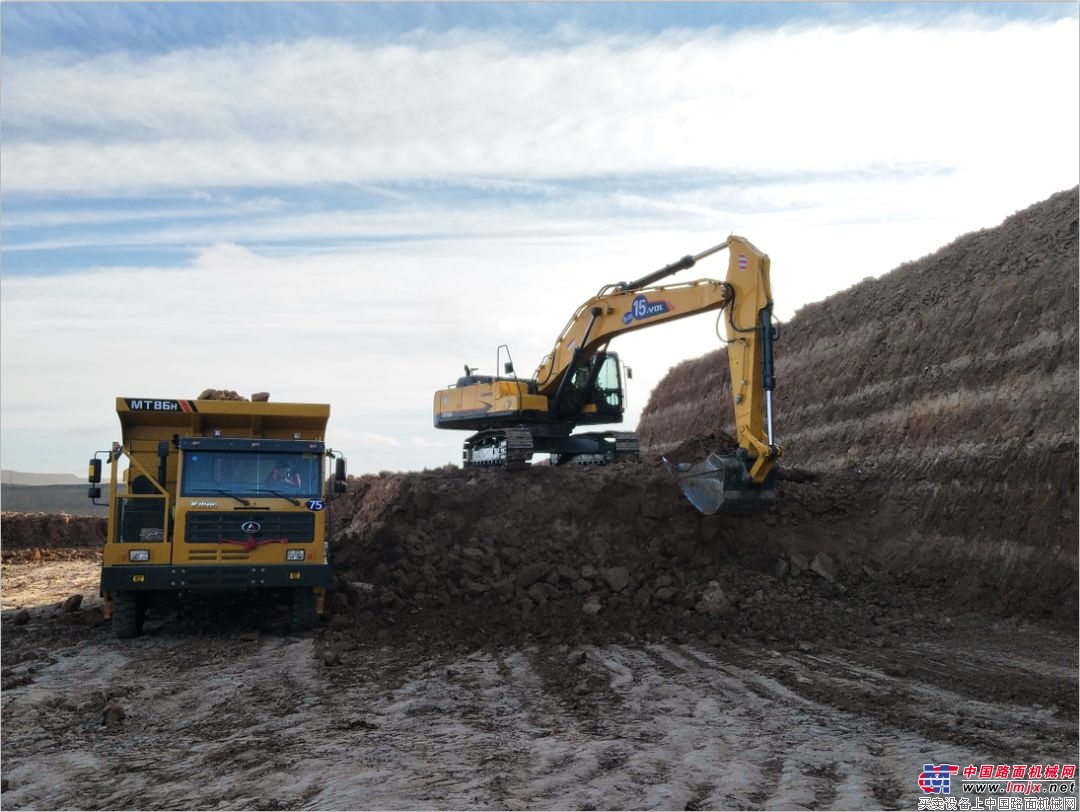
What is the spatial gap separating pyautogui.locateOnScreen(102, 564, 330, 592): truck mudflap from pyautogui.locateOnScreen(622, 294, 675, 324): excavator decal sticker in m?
7.74

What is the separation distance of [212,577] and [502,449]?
8530 mm

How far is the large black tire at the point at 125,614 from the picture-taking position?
41.6 ft

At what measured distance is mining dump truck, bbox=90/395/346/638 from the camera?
40.0 ft

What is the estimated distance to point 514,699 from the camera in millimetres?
9281

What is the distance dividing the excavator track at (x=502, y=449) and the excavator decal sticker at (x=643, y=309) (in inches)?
129

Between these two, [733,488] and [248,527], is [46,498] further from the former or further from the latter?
[733,488]

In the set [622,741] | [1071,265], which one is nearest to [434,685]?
[622,741]

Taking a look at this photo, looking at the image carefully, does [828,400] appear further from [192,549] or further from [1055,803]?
[1055,803]

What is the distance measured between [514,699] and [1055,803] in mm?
4706

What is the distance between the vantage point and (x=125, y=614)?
500 inches

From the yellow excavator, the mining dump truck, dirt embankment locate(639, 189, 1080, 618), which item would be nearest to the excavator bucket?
the yellow excavator

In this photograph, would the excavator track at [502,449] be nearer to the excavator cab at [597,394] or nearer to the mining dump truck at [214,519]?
the excavator cab at [597,394]

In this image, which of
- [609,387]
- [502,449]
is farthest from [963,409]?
[502,449]

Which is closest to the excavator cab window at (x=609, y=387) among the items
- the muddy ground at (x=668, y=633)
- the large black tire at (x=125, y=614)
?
the muddy ground at (x=668, y=633)
